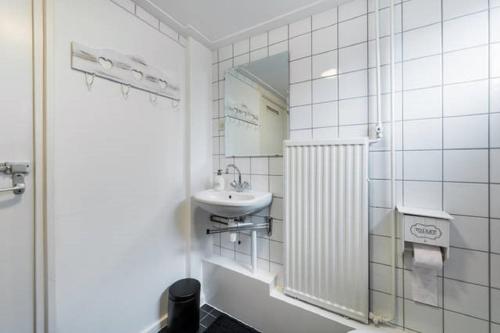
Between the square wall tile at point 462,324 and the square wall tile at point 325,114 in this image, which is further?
the square wall tile at point 325,114

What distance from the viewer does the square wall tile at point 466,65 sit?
3.14 ft

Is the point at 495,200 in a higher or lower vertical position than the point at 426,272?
higher

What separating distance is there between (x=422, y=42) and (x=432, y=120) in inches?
16.1

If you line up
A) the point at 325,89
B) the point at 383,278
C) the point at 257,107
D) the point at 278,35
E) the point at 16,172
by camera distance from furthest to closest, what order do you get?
1. the point at 257,107
2. the point at 278,35
3. the point at 325,89
4. the point at 383,278
5. the point at 16,172

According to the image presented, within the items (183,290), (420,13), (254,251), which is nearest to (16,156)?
(183,290)

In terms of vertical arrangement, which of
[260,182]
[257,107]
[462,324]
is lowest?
[462,324]

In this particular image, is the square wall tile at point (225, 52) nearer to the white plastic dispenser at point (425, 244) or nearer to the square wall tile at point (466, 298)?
the white plastic dispenser at point (425, 244)

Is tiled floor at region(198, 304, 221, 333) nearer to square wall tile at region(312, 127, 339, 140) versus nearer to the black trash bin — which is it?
the black trash bin

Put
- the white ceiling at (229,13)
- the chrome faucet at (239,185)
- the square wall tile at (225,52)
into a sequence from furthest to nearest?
the square wall tile at (225,52) → the chrome faucet at (239,185) → the white ceiling at (229,13)

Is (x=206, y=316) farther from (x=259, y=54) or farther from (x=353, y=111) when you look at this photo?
(x=259, y=54)

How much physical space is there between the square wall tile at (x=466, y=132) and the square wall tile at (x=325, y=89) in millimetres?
569

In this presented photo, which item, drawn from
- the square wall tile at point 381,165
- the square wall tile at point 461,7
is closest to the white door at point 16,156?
the square wall tile at point 381,165

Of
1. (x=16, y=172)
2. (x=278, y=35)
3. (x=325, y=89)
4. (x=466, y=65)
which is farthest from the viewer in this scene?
(x=278, y=35)

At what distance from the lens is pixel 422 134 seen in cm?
107
